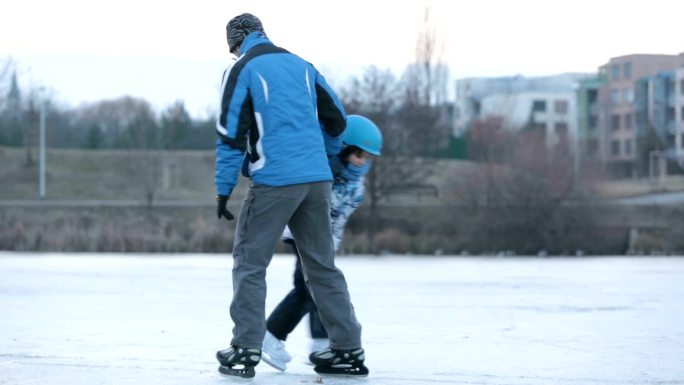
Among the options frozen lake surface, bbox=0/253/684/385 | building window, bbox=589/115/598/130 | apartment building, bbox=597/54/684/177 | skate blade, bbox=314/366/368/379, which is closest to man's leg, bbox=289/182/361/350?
skate blade, bbox=314/366/368/379

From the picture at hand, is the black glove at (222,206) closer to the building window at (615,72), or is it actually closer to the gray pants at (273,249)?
the gray pants at (273,249)

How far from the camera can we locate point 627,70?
240ft

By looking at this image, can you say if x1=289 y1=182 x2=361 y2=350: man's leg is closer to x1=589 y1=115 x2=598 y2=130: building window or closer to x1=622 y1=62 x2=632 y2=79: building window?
x1=622 y1=62 x2=632 y2=79: building window

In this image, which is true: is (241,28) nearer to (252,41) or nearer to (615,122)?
(252,41)

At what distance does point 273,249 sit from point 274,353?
66 cm

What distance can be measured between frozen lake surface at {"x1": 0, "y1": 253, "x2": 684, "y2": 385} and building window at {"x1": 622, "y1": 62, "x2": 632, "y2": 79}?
56.6 metres

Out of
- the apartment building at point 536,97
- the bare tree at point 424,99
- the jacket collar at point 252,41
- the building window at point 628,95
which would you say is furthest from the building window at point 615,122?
the jacket collar at point 252,41

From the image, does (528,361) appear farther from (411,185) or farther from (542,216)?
(411,185)

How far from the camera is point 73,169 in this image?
6006cm

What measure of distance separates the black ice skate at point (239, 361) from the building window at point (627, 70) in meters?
63.8

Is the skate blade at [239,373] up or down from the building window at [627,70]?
down

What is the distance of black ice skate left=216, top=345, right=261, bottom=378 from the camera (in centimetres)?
544

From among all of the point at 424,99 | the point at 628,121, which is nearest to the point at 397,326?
the point at 424,99

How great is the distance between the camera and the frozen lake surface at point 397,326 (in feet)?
18.5
